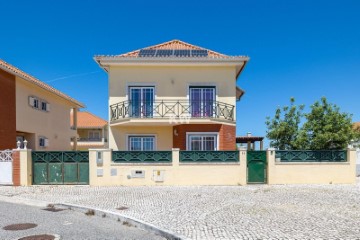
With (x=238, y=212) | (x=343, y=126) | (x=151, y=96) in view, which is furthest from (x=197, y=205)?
(x=343, y=126)

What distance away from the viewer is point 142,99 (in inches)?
658

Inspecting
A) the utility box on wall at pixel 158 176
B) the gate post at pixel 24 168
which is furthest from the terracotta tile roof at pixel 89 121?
the utility box on wall at pixel 158 176

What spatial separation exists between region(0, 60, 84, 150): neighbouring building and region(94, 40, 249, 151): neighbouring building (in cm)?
567

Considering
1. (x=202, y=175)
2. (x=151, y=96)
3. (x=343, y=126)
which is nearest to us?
(x=202, y=175)

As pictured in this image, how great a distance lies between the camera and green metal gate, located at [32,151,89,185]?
13.1 meters

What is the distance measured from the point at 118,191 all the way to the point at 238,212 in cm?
571

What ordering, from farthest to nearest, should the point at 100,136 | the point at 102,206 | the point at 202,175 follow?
the point at 100,136
the point at 202,175
the point at 102,206

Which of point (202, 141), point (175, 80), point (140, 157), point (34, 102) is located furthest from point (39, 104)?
point (202, 141)

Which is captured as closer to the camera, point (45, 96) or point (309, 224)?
point (309, 224)

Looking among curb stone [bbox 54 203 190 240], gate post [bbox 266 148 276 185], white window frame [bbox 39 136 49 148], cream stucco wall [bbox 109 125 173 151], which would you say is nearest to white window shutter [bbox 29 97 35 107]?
white window frame [bbox 39 136 49 148]

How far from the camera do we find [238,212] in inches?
312

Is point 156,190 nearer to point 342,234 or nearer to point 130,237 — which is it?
point 130,237

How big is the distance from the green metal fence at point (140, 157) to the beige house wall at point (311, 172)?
5223mm

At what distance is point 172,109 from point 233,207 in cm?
893
